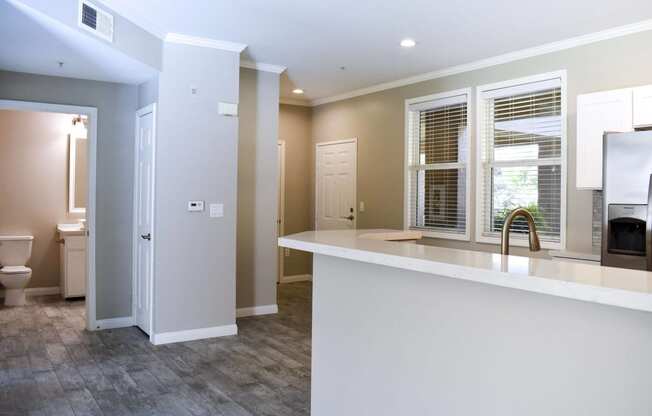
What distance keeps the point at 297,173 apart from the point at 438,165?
96.7 inches

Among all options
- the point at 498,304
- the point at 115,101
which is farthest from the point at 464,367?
the point at 115,101

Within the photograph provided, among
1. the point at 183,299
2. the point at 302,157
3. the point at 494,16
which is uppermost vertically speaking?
the point at 494,16

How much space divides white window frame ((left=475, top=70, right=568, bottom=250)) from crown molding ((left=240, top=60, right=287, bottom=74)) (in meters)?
2.06

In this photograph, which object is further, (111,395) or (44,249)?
(44,249)

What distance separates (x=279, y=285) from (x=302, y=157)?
1885mm

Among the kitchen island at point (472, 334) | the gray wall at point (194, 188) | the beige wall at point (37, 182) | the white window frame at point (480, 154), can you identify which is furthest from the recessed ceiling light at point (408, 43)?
the beige wall at point (37, 182)

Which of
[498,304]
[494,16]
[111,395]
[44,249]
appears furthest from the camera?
[44,249]

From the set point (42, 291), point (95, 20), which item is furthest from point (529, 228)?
point (42, 291)

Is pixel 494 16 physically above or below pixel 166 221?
above

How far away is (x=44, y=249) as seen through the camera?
661cm

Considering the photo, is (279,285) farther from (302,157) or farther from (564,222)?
(564,222)

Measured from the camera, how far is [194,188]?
15.0 feet

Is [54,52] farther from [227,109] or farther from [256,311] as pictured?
[256,311]

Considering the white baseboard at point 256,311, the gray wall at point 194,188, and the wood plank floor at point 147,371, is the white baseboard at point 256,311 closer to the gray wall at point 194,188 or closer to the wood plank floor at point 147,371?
the wood plank floor at point 147,371
